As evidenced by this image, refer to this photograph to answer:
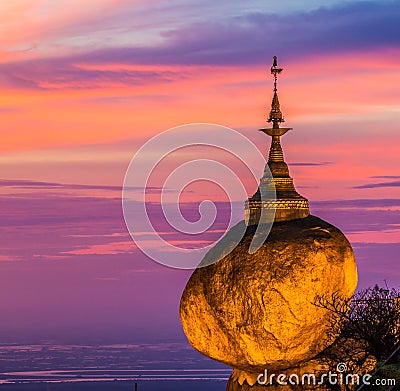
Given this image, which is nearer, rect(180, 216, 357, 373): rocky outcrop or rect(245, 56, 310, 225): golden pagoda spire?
rect(180, 216, 357, 373): rocky outcrop

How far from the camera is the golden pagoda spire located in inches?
2239

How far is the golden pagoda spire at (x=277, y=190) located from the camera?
187ft

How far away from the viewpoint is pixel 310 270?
54.4 metres

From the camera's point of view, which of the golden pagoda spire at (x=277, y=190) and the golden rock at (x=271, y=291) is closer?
the golden rock at (x=271, y=291)

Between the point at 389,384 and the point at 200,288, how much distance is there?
15230 millimetres

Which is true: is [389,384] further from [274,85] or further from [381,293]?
[274,85]

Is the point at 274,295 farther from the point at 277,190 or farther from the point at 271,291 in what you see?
the point at 277,190

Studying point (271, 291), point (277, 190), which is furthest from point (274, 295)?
point (277, 190)

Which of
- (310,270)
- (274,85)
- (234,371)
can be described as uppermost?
(274,85)

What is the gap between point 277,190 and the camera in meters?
57.3

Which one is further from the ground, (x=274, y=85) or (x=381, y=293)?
(x=274, y=85)

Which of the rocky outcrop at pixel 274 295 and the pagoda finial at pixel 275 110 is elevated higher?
the pagoda finial at pixel 275 110

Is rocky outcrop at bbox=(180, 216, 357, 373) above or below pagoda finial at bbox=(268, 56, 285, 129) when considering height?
below

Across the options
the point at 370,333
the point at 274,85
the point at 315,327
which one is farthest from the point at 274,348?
the point at 274,85
